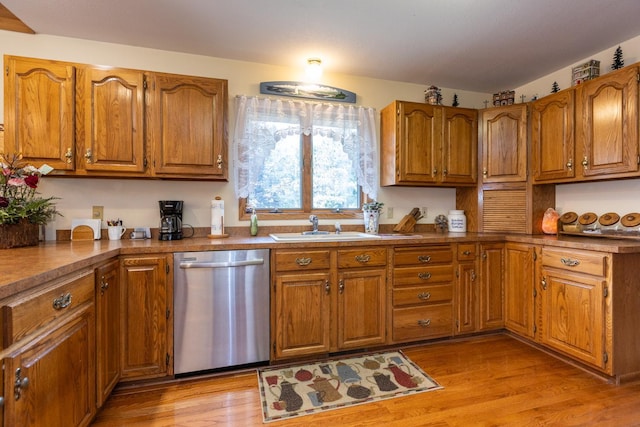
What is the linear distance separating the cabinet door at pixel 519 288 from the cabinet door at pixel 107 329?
9.85 feet

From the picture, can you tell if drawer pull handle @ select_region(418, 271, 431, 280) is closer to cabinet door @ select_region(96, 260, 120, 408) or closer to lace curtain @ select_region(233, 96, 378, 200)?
lace curtain @ select_region(233, 96, 378, 200)

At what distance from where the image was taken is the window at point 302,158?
105 inches

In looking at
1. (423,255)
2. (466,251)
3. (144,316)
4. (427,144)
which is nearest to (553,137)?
(427,144)

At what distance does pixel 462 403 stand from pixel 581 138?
7.20 ft

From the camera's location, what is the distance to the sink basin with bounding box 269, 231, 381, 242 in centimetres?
236

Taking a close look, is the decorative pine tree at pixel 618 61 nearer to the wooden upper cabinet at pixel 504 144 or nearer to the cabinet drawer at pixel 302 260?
the wooden upper cabinet at pixel 504 144

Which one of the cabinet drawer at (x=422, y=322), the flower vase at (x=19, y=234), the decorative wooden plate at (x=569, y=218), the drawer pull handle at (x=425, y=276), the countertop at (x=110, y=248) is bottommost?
the cabinet drawer at (x=422, y=322)

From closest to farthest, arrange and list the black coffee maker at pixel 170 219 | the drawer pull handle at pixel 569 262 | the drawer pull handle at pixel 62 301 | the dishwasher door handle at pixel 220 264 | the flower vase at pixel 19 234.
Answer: the drawer pull handle at pixel 62 301, the flower vase at pixel 19 234, the dishwasher door handle at pixel 220 264, the drawer pull handle at pixel 569 262, the black coffee maker at pixel 170 219

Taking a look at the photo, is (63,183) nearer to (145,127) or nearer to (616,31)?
(145,127)

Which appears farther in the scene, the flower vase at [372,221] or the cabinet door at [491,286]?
the flower vase at [372,221]

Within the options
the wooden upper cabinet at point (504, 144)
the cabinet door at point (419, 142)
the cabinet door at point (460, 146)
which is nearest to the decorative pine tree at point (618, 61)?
the wooden upper cabinet at point (504, 144)

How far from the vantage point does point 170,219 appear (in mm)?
2352

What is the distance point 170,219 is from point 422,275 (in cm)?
204

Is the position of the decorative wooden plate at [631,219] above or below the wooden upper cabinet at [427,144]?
below
